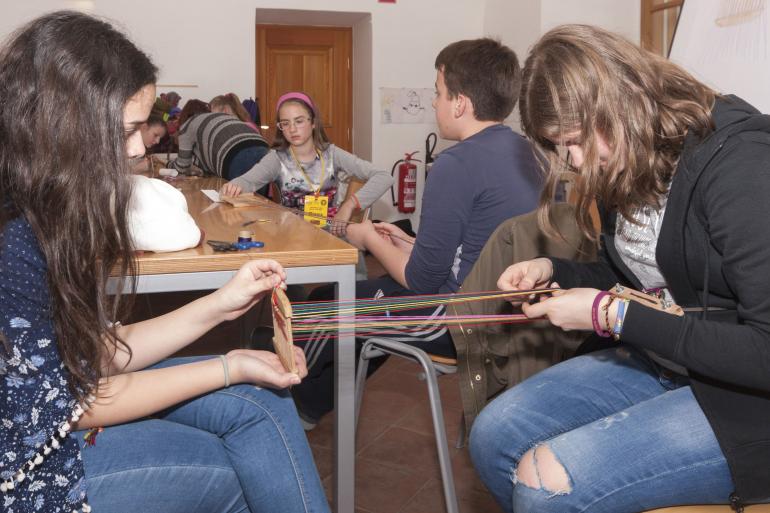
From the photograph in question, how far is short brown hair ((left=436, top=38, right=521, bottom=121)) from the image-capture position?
2.01 metres

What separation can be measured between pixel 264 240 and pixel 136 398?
0.67 metres

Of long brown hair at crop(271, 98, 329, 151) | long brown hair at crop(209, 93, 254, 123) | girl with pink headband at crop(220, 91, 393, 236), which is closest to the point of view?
girl with pink headband at crop(220, 91, 393, 236)

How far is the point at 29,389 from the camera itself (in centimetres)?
93

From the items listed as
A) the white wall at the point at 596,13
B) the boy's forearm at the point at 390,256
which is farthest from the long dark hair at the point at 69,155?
→ the white wall at the point at 596,13

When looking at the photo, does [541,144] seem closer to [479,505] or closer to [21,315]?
[21,315]

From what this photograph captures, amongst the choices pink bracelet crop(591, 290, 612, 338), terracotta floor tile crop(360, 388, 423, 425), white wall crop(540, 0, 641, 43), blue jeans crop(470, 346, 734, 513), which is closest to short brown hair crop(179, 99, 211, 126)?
white wall crop(540, 0, 641, 43)

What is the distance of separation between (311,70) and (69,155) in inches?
230

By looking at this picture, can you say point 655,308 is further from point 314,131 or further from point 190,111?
point 190,111

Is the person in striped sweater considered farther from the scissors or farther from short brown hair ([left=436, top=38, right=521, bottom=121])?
the scissors

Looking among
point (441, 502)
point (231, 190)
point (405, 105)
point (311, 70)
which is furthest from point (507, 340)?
point (311, 70)

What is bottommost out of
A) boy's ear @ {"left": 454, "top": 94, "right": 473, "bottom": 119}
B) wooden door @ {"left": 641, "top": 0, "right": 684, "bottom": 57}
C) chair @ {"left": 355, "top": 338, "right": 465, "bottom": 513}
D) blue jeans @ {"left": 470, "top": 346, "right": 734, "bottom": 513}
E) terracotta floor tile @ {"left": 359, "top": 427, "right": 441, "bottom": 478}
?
terracotta floor tile @ {"left": 359, "top": 427, "right": 441, "bottom": 478}

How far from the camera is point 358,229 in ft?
7.14

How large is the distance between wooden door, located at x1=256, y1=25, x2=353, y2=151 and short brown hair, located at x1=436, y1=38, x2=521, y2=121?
4482 mm

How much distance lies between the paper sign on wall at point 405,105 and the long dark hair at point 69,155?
519 centimetres
